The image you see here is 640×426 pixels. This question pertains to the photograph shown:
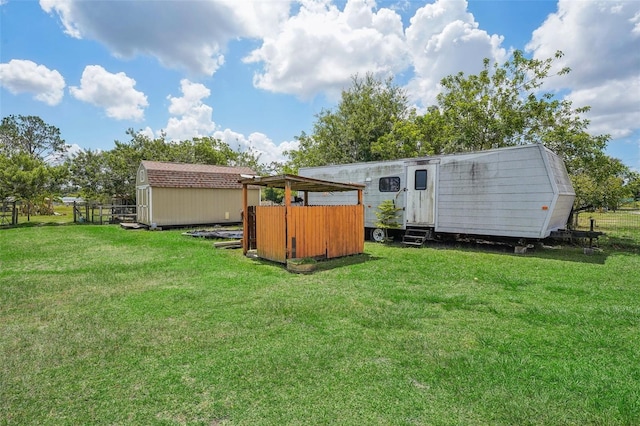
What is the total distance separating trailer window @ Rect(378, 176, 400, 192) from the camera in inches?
432

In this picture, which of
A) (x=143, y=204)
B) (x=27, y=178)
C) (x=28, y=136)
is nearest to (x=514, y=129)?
(x=143, y=204)

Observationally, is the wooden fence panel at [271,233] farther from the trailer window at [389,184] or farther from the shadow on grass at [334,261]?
the trailer window at [389,184]

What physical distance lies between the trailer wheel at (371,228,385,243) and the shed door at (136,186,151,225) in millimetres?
11170

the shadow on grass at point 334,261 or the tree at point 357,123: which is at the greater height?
the tree at point 357,123

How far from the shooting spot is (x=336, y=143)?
24.5m

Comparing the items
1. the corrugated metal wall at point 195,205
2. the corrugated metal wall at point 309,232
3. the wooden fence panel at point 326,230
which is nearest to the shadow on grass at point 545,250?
the wooden fence panel at point 326,230

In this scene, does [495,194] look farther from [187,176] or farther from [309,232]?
[187,176]

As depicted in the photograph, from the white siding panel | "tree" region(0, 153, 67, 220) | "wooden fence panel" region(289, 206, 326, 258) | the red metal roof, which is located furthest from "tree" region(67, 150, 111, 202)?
the white siding panel

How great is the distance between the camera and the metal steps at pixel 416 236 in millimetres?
10279

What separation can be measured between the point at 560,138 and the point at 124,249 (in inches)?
589

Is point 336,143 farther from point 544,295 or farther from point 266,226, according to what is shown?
point 544,295

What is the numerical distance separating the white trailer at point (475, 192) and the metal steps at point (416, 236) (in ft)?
0.10

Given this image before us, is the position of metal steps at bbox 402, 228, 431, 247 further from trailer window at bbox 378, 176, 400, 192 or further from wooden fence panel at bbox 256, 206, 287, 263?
wooden fence panel at bbox 256, 206, 287, 263

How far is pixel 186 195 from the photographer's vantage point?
17.3 metres
